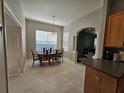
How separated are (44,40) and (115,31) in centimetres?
592

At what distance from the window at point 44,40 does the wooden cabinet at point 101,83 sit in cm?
515

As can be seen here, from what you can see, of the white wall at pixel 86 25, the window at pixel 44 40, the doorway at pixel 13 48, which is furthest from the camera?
the window at pixel 44 40

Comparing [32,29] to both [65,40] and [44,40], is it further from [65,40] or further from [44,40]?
[65,40]

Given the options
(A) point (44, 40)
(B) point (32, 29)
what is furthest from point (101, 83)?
(A) point (44, 40)

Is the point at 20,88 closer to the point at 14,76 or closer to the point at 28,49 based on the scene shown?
the point at 14,76

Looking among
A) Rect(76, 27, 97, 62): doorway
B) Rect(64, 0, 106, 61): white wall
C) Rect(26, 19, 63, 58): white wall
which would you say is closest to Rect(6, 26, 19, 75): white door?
Rect(26, 19, 63, 58): white wall

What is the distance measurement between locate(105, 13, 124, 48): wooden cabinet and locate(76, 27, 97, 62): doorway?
12.5 ft

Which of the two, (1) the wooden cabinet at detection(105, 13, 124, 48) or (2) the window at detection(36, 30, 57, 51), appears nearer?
(1) the wooden cabinet at detection(105, 13, 124, 48)

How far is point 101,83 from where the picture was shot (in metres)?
1.72

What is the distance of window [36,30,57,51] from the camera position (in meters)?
7.04

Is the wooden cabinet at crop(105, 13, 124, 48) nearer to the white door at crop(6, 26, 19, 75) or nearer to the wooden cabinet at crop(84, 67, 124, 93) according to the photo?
the wooden cabinet at crop(84, 67, 124, 93)

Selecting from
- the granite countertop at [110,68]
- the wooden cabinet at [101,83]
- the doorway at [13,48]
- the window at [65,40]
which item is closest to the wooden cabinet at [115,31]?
the granite countertop at [110,68]

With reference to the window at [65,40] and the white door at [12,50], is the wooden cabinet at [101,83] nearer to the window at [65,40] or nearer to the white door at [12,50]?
the white door at [12,50]

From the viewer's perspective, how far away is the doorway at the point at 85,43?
21.1 feet
